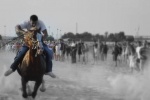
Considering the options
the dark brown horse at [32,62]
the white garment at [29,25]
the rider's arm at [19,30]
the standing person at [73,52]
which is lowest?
the standing person at [73,52]

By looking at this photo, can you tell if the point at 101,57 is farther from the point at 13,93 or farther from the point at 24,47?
the point at 24,47

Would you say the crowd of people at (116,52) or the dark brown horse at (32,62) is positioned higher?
the dark brown horse at (32,62)

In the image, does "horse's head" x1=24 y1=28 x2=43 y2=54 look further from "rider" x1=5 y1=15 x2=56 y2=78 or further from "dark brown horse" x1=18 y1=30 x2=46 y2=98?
"rider" x1=5 y1=15 x2=56 y2=78

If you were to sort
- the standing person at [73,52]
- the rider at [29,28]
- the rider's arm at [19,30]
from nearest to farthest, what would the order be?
the rider at [29,28], the rider's arm at [19,30], the standing person at [73,52]

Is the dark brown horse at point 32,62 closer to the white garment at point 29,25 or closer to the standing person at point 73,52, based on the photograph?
the white garment at point 29,25

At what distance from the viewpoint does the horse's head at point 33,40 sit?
12383 millimetres

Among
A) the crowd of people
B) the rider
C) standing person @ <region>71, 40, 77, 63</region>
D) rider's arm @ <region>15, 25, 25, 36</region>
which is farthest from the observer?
standing person @ <region>71, 40, 77, 63</region>

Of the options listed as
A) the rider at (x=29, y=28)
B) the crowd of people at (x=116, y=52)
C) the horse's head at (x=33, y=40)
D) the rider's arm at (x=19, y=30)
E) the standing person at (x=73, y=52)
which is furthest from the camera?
the standing person at (x=73, y=52)

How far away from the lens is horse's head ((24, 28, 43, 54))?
12383mm

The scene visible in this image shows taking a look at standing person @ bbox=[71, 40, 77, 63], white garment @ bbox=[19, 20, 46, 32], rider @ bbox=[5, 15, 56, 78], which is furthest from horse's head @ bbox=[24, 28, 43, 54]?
standing person @ bbox=[71, 40, 77, 63]

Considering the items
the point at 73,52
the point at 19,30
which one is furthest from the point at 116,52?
the point at 19,30

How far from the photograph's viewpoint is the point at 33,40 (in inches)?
491

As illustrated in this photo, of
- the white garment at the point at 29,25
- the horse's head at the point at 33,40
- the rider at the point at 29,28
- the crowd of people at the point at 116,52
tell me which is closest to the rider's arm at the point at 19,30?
the rider at the point at 29,28

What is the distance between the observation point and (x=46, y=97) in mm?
15414
